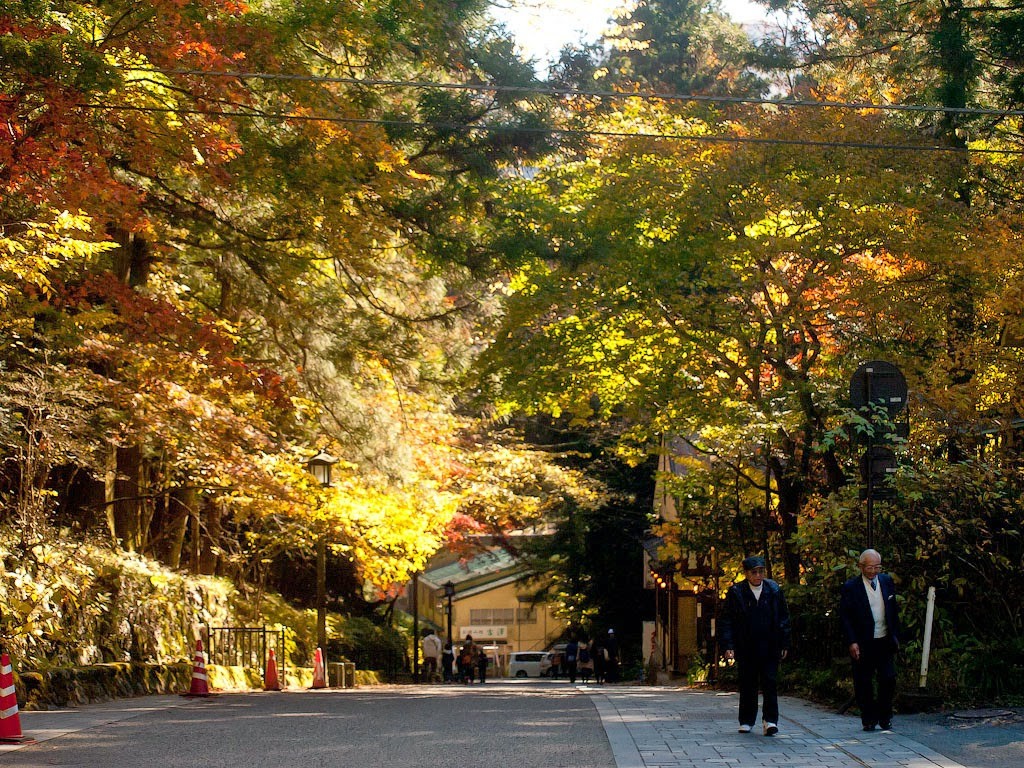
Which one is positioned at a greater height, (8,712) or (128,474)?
(128,474)

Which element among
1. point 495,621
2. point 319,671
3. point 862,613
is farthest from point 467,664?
point 495,621

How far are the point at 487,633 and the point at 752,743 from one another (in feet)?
210

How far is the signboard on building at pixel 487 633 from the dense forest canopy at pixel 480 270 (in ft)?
156

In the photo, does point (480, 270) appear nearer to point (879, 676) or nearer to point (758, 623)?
point (758, 623)

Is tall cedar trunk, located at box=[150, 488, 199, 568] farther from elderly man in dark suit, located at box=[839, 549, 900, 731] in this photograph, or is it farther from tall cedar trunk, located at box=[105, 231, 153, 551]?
elderly man in dark suit, located at box=[839, 549, 900, 731]

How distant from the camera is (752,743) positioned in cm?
1059

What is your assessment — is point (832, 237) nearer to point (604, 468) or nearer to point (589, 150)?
point (589, 150)

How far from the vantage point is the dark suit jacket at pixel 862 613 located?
11.2m

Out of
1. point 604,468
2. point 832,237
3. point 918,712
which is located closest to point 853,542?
point 918,712

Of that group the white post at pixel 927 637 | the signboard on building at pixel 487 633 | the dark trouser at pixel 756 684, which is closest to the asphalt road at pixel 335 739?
the dark trouser at pixel 756 684

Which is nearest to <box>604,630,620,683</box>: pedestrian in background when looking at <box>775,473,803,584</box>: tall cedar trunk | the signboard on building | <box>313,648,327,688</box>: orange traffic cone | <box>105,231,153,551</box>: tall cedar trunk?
<box>313,648,327,688</box>: orange traffic cone

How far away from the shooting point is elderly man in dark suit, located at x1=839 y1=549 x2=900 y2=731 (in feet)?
36.6

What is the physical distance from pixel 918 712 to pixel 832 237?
9.10 meters

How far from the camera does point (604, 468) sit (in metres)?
40.2
